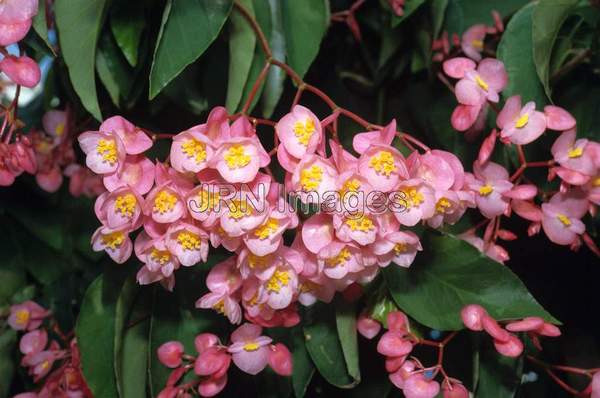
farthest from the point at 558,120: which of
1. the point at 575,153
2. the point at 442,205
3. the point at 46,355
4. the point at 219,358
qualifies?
the point at 46,355

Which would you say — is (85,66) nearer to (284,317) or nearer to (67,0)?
(67,0)

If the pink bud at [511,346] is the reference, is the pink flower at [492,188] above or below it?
above

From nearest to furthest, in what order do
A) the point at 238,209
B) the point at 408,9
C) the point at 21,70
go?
the point at 238,209 → the point at 21,70 → the point at 408,9

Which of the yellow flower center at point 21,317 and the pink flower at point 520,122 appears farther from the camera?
the yellow flower center at point 21,317

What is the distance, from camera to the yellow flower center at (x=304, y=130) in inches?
20.0

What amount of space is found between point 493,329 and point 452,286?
0.07 meters

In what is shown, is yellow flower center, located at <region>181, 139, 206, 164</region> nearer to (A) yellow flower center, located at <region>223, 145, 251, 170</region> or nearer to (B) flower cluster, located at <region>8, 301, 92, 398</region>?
(A) yellow flower center, located at <region>223, 145, 251, 170</region>

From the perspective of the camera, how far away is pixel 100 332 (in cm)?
66

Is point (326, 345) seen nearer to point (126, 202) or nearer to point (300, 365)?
point (300, 365)

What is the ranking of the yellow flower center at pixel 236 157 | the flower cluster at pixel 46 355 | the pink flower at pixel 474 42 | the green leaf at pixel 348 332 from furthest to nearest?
the pink flower at pixel 474 42
the flower cluster at pixel 46 355
the green leaf at pixel 348 332
the yellow flower center at pixel 236 157

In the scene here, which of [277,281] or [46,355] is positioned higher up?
[277,281]

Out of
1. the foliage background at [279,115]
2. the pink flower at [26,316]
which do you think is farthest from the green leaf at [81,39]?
A: the pink flower at [26,316]

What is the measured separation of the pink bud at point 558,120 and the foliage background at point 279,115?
0.03 metres

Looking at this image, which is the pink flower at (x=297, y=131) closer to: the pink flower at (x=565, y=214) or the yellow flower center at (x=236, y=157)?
the yellow flower center at (x=236, y=157)
